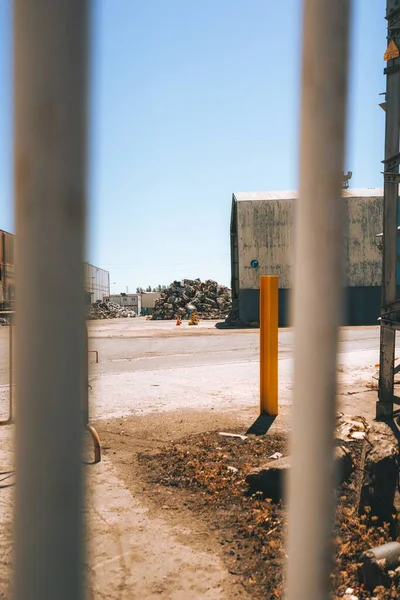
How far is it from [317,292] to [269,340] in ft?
16.9

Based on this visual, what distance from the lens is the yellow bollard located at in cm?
595

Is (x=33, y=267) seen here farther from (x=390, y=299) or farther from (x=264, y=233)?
(x=264, y=233)

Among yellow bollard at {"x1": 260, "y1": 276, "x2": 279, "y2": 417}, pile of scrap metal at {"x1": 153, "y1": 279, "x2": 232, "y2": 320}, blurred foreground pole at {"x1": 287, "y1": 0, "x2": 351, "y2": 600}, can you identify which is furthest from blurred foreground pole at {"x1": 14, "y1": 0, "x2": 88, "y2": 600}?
pile of scrap metal at {"x1": 153, "y1": 279, "x2": 232, "y2": 320}

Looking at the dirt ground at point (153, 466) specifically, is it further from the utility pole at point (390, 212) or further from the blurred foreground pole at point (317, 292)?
the utility pole at point (390, 212)

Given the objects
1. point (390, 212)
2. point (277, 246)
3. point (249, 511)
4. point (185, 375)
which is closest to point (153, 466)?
point (249, 511)

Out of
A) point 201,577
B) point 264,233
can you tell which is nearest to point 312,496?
point 201,577

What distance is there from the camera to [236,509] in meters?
3.51

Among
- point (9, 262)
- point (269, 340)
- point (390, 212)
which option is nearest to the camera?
point (9, 262)

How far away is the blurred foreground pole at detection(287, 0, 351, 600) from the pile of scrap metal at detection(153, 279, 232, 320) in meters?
37.0

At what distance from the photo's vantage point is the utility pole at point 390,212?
18.5ft

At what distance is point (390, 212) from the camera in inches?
230

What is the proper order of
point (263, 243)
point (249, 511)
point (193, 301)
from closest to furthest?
point (249, 511)
point (263, 243)
point (193, 301)

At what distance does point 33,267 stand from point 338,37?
631 mm

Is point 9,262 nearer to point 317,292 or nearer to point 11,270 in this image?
point 11,270
